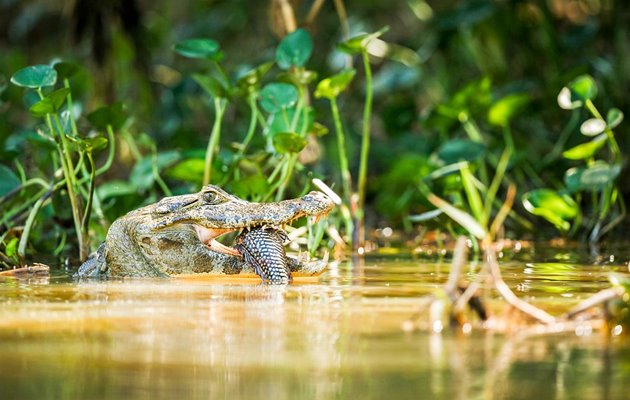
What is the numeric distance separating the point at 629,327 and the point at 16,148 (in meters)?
4.05

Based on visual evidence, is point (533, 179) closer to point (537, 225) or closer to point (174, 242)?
point (537, 225)

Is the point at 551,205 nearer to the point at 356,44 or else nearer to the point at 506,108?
the point at 506,108

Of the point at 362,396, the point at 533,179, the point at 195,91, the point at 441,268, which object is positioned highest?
the point at 195,91

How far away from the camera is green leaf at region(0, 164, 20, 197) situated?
249 inches

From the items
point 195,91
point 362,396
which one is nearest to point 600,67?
point 195,91

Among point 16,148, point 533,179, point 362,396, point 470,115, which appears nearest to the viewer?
point 362,396

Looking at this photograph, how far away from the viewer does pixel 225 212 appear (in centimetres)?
501

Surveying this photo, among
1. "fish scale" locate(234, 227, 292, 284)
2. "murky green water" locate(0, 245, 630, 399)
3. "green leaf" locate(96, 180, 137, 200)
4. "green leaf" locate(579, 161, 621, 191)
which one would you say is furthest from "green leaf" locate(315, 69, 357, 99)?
"murky green water" locate(0, 245, 630, 399)

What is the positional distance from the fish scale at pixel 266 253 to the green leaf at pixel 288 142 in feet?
3.19

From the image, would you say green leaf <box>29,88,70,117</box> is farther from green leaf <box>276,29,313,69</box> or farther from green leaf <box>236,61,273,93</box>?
green leaf <box>276,29,313,69</box>

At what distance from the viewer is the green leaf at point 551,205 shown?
677cm

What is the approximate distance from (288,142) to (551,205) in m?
1.60

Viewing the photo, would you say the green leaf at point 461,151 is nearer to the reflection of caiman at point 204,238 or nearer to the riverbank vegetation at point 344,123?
the riverbank vegetation at point 344,123

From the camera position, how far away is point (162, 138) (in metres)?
9.02
